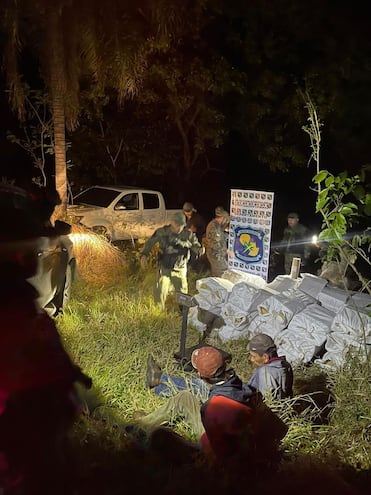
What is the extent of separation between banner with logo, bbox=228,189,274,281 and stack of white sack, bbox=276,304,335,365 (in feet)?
7.50

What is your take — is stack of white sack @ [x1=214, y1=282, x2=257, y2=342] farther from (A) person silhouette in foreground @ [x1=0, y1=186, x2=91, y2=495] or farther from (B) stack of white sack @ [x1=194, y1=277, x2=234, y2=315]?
(A) person silhouette in foreground @ [x1=0, y1=186, x2=91, y2=495]

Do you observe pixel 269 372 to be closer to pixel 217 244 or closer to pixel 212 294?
pixel 212 294

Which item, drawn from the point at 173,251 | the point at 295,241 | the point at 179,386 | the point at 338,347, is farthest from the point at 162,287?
the point at 179,386

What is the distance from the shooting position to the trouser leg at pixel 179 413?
429 centimetres

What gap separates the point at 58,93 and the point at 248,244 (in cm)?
421

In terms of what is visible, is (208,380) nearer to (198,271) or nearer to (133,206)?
(198,271)

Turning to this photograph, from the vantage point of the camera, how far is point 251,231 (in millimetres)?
8883

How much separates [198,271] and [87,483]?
697cm

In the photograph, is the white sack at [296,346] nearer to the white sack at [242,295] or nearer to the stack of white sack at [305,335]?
the stack of white sack at [305,335]

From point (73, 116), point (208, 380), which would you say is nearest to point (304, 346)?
point (208, 380)

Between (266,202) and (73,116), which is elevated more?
(73,116)

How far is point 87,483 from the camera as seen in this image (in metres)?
3.32

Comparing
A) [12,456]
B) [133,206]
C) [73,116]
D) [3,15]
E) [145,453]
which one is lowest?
[133,206]

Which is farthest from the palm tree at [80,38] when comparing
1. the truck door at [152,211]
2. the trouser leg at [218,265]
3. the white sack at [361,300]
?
the white sack at [361,300]
